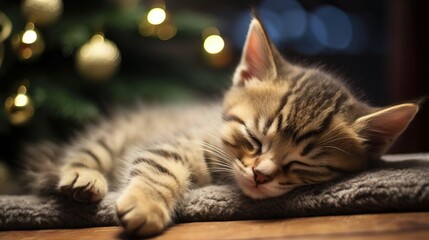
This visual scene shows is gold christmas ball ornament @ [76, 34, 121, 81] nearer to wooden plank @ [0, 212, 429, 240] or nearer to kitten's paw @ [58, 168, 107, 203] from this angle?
kitten's paw @ [58, 168, 107, 203]

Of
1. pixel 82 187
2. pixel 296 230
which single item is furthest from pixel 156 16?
pixel 296 230

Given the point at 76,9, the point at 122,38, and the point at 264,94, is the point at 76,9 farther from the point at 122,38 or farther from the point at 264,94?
the point at 264,94

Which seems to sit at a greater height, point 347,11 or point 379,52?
point 347,11

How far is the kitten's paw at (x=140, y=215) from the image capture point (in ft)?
3.28

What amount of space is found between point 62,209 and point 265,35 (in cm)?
70

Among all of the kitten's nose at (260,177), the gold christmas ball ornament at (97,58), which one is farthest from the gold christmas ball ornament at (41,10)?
the kitten's nose at (260,177)

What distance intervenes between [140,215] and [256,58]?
22.6 inches

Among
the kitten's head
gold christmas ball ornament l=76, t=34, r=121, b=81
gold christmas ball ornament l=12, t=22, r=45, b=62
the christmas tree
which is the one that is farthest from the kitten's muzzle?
gold christmas ball ornament l=12, t=22, r=45, b=62

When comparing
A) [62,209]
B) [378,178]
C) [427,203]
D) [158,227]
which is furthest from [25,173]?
[427,203]

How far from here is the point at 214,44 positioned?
1972mm

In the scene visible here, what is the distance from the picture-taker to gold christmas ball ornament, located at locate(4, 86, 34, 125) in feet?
5.08

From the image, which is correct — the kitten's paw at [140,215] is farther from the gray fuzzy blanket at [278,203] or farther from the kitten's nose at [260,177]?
the kitten's nose at [260,177]

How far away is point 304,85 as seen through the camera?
1248 millimetres

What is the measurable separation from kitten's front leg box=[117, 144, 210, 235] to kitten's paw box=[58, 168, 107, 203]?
0.09 meters
